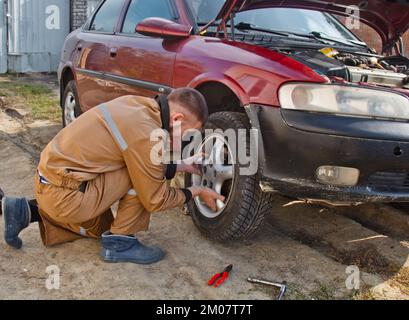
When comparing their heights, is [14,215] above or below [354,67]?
below

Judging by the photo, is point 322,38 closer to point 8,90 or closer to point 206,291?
point 206,291

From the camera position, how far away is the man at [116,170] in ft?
8.11

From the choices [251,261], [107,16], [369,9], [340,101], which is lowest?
[251,261]

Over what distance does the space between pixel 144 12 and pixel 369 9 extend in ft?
5.81

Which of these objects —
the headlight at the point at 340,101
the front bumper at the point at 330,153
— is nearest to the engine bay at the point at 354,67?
the headlight at the point at 340,101

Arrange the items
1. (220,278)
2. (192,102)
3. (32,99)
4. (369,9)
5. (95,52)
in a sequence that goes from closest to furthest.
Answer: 1. (192,102)
2. (220,278)
3. (369,9)
4. (95,52)
5. (32,99)

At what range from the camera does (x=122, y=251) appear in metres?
2.72

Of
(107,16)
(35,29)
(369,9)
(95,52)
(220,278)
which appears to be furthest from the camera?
(35,29)

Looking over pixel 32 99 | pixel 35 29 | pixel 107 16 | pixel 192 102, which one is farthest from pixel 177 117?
pixel 35 29

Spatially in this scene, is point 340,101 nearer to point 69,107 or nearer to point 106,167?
point 106,167

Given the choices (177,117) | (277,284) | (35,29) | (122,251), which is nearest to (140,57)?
(177,117)

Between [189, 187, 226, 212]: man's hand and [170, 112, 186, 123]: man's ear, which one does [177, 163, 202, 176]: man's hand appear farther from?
[170, 112, 186, 123]: man's ear

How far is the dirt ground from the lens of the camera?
97.7 inches

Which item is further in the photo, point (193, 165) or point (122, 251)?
point (193, 165)
